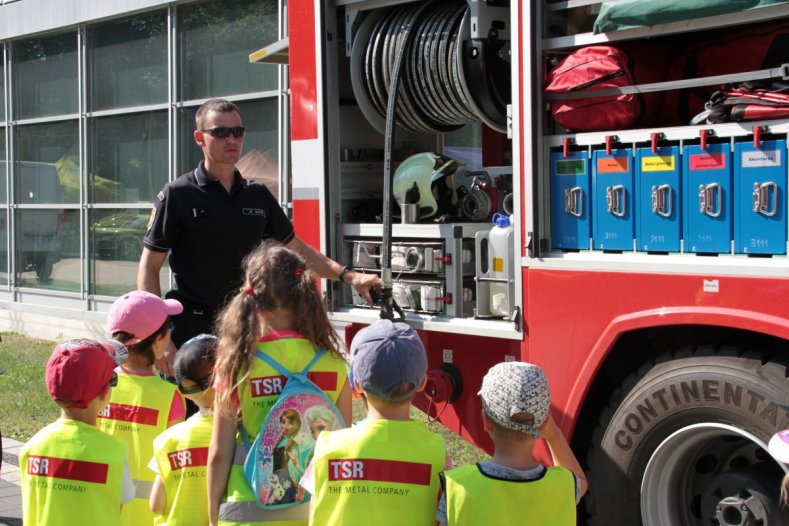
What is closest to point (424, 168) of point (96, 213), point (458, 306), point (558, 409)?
point (458, 306)

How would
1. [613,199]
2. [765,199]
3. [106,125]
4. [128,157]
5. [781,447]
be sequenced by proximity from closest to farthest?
[781,447] < [765,199] < [613,199] < [128,157] < [106,125]

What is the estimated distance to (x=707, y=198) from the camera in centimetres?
389

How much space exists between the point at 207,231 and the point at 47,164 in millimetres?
9318

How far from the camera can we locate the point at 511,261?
15.4 ft

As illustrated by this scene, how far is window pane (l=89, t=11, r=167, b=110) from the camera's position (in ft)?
36.7

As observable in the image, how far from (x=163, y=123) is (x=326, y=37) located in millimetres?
6258

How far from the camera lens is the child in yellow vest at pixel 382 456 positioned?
2916 millimetres

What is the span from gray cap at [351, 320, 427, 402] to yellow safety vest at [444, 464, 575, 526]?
0.98 feet

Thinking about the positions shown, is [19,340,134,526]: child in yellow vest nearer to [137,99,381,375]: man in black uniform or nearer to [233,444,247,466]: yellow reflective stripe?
[233,444,247,466]: yellow reflective stripe

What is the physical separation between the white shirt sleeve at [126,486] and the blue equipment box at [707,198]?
215 centimetres

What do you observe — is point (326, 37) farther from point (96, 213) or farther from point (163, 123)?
point (96, 213)

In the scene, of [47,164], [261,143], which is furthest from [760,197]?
[47,164]

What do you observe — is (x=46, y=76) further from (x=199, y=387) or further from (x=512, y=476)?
(x=512, y=476)

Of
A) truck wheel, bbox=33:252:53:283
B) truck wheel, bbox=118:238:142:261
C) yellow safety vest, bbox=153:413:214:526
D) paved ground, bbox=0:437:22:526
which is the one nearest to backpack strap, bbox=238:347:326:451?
yellow safety vest, bbox=153:413:214:526
